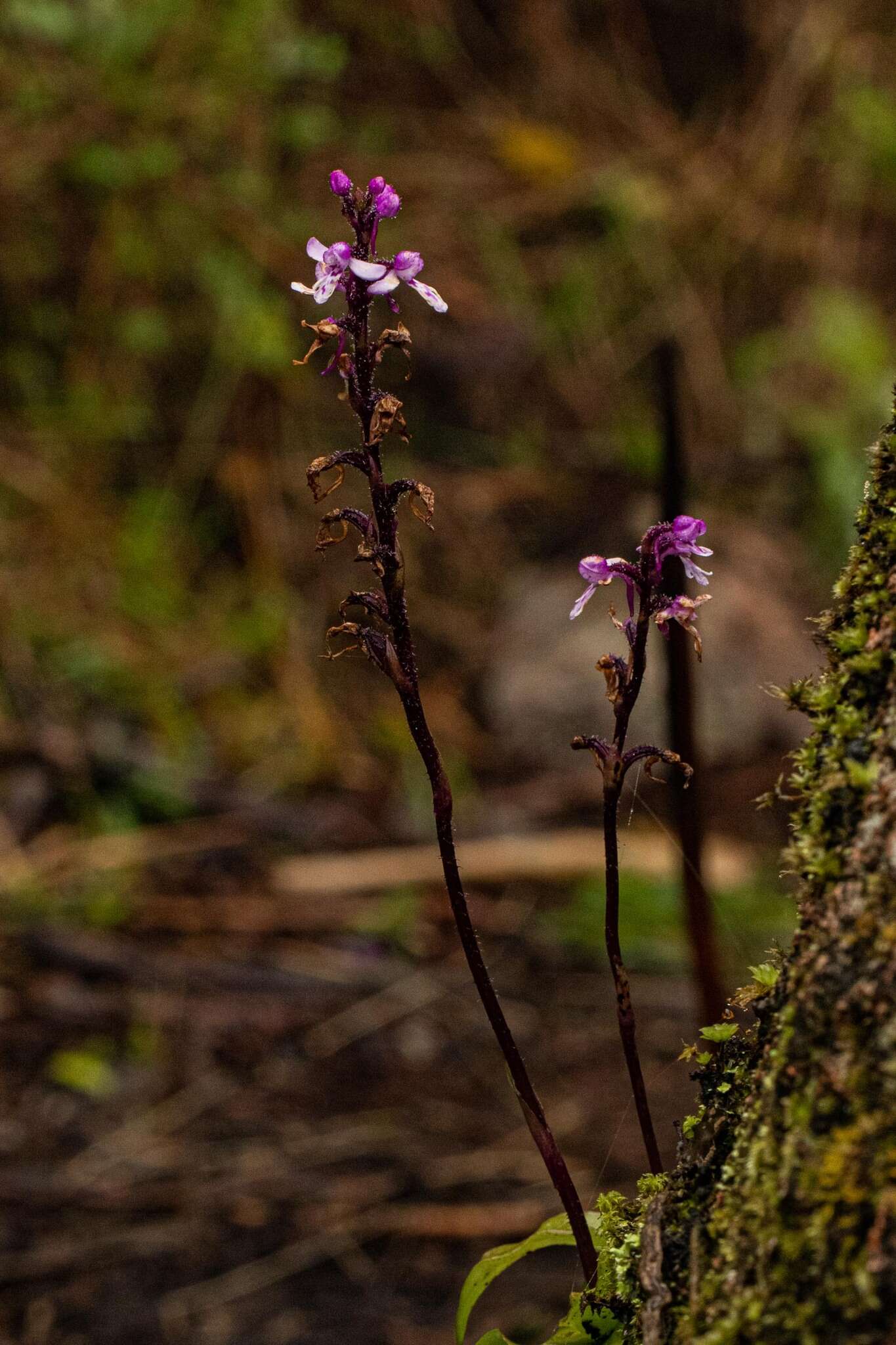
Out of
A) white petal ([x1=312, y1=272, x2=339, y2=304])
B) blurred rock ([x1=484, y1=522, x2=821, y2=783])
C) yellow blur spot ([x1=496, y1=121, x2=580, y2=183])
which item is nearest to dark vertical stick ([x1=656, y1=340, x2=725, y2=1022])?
white petal ([x1=312, y1=272, x2=339, y2=304])

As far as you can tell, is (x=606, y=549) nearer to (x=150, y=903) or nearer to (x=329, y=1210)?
(x=150, y=903)

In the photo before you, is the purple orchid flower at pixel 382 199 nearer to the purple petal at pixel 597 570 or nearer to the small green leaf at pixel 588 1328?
the purple petal at pixel 597 570

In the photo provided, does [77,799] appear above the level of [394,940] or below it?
above

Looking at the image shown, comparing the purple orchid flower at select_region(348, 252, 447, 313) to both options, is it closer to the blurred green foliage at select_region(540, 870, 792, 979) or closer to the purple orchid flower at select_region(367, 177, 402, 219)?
the purple orchid flower at select_region(367, 177, 402, 219)

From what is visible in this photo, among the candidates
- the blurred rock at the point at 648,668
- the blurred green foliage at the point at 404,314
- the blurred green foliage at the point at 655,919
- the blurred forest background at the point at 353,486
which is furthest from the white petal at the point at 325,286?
the blurred rock at the point at 648,668

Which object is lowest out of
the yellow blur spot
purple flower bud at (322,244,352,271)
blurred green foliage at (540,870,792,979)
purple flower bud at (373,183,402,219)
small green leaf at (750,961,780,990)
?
small green leaf at (750,961,780,990)

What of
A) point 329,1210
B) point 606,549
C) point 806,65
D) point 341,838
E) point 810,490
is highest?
point 806,65

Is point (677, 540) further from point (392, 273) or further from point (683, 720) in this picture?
point (683, 720)

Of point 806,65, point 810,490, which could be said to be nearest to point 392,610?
point 810,490

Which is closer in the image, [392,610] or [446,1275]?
[392,610]
